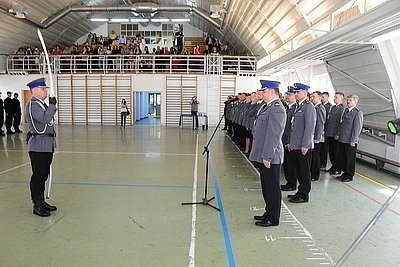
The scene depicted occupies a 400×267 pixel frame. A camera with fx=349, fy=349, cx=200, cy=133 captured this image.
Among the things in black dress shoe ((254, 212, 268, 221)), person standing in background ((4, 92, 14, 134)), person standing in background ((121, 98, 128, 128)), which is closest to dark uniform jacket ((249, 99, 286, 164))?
black dress shoe ((254, 212, 268, 221))

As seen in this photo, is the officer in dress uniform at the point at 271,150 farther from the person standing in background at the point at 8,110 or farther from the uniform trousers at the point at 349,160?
the person standing in background at the point at 8,110

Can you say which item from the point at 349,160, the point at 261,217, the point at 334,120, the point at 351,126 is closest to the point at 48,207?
the point at 261,217

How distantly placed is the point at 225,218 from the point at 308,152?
5.82 feet

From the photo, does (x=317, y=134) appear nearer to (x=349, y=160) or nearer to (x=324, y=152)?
(x=349, y=160)

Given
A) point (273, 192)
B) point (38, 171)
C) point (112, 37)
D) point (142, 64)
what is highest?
point (112, 37)

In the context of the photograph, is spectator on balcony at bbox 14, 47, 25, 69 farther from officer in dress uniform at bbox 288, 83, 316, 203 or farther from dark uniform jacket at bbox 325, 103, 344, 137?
officer in dress uniform at bbox 288, 83, 316, 203

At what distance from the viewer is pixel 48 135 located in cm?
444

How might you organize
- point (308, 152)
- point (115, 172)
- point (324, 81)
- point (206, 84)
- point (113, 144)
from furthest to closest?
point (206, 84) < point (324, 81) < point (113, 144) < point (115, 172) < point (308, 152)

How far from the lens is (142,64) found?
63.4ft

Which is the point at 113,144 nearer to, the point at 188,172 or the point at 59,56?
the point at 188,172

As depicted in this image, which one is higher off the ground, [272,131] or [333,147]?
[272,131]

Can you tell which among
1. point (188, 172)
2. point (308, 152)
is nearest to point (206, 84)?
point (188, 172)

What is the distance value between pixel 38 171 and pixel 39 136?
1.47 ft

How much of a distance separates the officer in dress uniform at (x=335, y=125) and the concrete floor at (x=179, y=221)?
0.34 m
